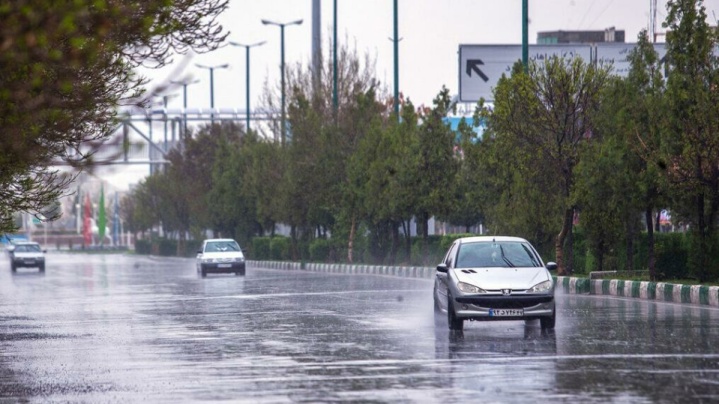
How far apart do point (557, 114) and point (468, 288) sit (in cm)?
1828

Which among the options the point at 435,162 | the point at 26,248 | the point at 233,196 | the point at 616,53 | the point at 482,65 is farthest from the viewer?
the point at 233,196

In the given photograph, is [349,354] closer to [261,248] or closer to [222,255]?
[222,255]

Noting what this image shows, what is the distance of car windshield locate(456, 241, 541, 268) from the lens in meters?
21.5

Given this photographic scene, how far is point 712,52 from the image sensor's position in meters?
31.3

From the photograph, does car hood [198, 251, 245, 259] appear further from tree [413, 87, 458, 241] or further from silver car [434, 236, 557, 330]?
silver car [434, 236, 557, 330]

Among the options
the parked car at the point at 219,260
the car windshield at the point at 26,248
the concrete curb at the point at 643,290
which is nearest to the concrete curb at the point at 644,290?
the concrete curb at the point at 643,290

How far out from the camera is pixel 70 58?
991 centimetres

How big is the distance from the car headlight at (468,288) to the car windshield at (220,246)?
112 feet

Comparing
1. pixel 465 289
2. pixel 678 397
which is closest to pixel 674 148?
pixel 465 289

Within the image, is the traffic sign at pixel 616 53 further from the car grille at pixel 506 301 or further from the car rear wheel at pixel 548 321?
the car grille at pixel 506 301

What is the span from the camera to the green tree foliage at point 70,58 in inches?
362

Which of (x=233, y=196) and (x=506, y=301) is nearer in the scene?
(x=506, y=301)

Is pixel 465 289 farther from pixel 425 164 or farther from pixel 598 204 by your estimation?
pixel 425 164

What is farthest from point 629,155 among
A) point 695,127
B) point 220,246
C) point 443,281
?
point 220,246
